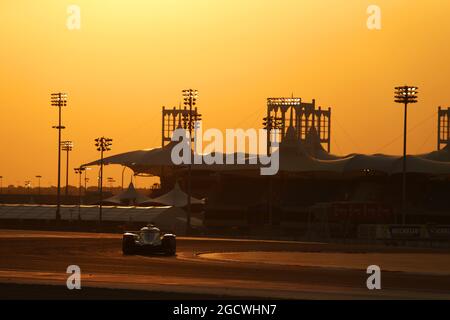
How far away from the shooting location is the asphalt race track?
3038cm

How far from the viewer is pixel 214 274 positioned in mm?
40188

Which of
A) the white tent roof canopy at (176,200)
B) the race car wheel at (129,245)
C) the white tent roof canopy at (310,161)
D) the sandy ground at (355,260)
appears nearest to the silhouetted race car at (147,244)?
the race car wheel at (129,245)

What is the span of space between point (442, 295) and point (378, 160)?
109 metres

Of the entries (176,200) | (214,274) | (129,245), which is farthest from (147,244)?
(176,200)

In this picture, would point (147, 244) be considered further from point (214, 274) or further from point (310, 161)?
point (310, 161)

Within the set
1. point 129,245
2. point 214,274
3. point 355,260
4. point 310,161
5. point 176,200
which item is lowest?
point 176,200

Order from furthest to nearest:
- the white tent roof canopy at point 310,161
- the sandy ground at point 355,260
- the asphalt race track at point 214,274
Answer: the white tent roof canopy at point 310,161 < the sandy ground at point 355,260 < the asphalt race track at point 214,274

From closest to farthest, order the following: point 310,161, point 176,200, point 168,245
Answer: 1. point 168,245
2. point 176,200
3. point 310,161

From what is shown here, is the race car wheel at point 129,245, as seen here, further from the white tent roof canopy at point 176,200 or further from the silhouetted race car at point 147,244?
the white tent roof canopy at point 176,200

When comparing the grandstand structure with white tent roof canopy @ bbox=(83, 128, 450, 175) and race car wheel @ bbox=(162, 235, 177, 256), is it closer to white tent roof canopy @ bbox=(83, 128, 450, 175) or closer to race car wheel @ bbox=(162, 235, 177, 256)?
white tent roof canopy @ bbox=(83, 128, 450, 175)

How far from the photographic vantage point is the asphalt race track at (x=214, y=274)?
3038cm

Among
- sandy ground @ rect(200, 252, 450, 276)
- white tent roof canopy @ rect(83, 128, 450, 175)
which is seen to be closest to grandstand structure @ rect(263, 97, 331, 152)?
white tent roof canopy @ rect(83, 128, 450, 175)

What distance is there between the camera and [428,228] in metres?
78.8
